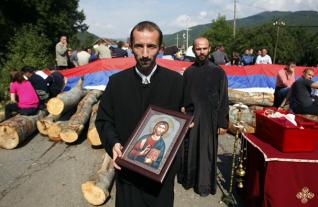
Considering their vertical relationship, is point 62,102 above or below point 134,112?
below

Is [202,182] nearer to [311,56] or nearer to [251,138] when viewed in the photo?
[251,138]

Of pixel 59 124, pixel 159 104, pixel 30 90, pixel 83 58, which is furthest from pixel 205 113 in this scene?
pixel 83 58

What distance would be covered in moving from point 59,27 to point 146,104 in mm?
35134

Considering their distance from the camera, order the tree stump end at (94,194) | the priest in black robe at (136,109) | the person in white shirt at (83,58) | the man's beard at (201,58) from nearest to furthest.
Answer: the priest in black robe at (136,109)
the tree stump end at (94,194)
the man's beard at (201,58)
the person in white shirt at (83,58)

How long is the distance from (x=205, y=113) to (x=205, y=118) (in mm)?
75

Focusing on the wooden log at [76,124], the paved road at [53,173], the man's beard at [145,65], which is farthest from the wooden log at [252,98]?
the man's beard at [145,65]

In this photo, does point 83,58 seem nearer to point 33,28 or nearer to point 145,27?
point 33,28

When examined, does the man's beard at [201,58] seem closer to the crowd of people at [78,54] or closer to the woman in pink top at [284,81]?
the woman in pink top at [284,81]

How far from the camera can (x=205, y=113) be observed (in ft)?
16.5

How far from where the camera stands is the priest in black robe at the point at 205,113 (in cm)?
501

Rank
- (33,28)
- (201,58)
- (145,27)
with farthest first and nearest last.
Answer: (33,28) → (201,58) → (145,27)

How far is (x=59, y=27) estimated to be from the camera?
35.2m

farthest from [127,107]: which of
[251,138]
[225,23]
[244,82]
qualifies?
[225,23]

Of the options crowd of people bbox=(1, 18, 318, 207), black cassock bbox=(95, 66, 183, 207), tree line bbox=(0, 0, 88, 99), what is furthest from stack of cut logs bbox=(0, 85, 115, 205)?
tree line bbox=(0, 0, 88, 99)
